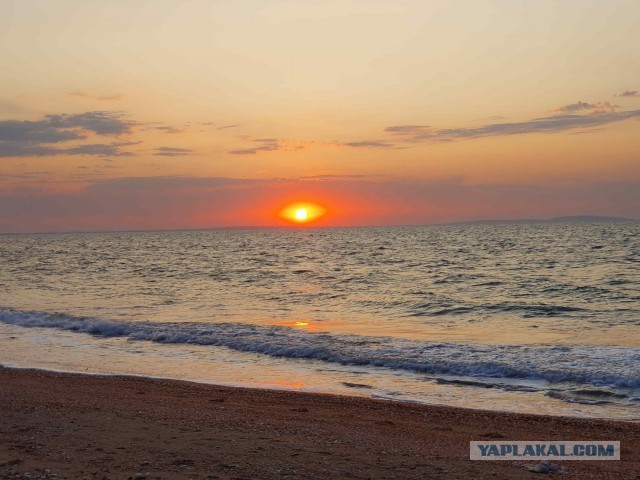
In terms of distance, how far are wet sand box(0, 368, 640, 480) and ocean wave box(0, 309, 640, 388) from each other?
157 inches

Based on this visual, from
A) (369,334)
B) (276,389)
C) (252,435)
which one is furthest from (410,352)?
(252,435)

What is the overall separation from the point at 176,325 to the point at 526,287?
20816 mm

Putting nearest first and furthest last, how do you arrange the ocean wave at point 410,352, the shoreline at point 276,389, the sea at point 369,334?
the shoreline at point 276,389, the sea at point 369,334, the ocean wave at point 410,352

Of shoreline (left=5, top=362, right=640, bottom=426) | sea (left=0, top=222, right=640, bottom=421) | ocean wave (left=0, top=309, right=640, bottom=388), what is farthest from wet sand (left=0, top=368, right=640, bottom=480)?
ocean wave (left=0, top=309, right=640, bottom=388)

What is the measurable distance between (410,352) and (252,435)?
9.31 meters

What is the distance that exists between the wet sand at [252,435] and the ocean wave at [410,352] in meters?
3.98

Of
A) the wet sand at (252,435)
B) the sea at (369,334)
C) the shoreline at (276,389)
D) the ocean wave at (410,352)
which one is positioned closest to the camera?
the wet sand at (252,435)

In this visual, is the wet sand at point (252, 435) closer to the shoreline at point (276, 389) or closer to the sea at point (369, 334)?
the shoreline at point (276, 389)

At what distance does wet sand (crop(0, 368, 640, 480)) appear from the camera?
8.21 meters

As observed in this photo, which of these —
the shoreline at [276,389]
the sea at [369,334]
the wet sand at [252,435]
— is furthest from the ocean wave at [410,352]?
the wet sand at [252,435]

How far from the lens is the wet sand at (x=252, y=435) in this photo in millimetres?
8211

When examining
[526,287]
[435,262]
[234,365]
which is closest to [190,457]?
[234,365]

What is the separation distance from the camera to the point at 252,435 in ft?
32.9

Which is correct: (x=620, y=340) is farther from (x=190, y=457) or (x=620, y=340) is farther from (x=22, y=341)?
(x=22, y=341)
